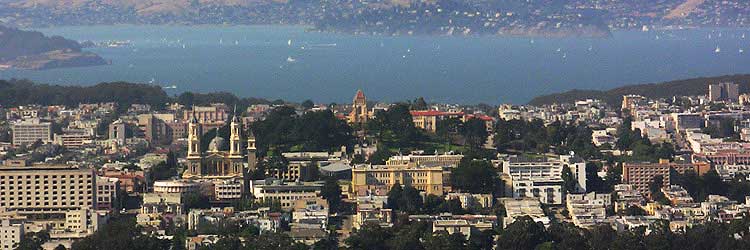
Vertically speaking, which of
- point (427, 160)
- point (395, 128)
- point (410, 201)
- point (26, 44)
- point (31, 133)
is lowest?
point (410, 201)

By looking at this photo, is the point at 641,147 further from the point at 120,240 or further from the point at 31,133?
the point at 120,240

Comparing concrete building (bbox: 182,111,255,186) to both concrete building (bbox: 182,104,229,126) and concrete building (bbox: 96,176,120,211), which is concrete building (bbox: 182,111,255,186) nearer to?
concrete building (bbox: 96,176,120,211)

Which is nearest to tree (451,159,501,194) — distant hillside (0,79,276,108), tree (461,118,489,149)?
tree (461,118,489,149)

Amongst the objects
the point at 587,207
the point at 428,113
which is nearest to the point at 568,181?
the point at 587,207

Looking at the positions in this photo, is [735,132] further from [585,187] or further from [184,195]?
[184,195]

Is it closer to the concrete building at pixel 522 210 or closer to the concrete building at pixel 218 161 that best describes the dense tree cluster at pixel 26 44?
the concrete building at pixel 218 161

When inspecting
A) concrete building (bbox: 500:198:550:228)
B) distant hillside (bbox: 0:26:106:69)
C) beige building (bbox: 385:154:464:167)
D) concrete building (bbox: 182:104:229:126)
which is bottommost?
concrete building (bbox: 500:198:550:228)
